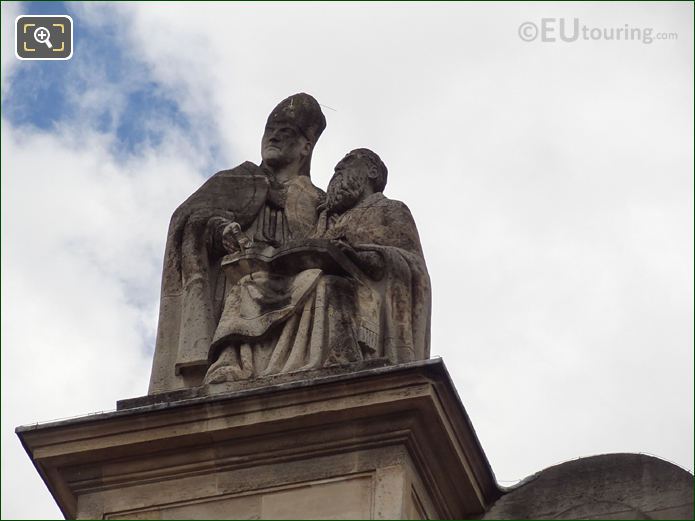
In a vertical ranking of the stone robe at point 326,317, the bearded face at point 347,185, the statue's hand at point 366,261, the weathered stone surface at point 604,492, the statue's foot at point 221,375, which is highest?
the bearded face at point 347,185

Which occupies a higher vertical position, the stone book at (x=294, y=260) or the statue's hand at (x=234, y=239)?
the statue's hand at (x=234, y=239)

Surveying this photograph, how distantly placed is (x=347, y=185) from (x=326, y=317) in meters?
1.87

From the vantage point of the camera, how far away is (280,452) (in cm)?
1498

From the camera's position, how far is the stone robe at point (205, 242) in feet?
53.6

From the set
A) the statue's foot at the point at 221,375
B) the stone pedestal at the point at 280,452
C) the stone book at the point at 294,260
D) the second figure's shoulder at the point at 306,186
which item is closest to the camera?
the stone pedestal at the point at 280,452

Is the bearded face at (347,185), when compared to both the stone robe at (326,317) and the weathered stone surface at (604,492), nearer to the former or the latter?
the stone robe at (326,317)

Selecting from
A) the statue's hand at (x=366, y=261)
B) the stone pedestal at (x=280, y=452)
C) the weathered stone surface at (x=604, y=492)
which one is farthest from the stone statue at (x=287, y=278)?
the weathered stone surface at (x=604, y=492)

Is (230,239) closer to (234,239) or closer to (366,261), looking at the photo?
(234,239)

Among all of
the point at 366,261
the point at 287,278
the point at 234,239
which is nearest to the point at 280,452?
the point at 287,278

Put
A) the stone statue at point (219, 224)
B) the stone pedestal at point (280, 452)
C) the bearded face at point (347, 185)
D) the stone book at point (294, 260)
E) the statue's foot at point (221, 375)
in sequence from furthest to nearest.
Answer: the bearded face at point (347, 185)
the stone statue at point (219, 224)
the stone book at point (294, 260)
the statue's foot at point (221, 375)
the stone pedestal at point (280, 452)

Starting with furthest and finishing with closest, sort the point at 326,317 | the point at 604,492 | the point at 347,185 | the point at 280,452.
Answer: the point at 347,185 < the point at 326,317 < the point at 604,492 < the point at 280,452

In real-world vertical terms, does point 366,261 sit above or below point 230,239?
below

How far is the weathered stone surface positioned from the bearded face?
2957mm

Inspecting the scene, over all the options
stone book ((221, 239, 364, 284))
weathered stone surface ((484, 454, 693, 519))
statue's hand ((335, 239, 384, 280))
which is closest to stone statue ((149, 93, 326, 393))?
stone book ((221, 239, 364, 284))
